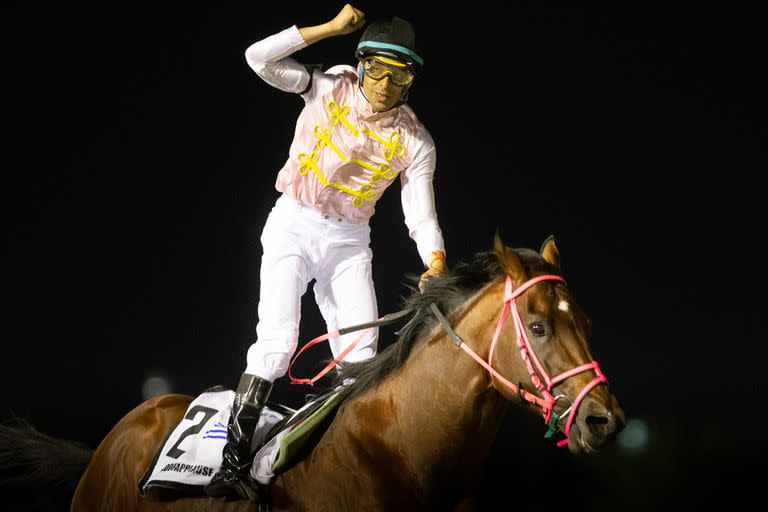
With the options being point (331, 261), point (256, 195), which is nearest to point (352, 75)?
point (331, 261)

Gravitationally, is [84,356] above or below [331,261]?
below

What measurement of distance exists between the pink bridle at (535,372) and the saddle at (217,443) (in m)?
0.51

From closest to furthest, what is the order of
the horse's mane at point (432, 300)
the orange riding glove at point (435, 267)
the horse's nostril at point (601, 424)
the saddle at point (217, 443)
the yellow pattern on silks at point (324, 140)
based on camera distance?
the horse's nostril at point (601, 424)
the horse's mane at point (432, 300)
the saddle at point (217, 443)
the orange riding glove at point (435, 267)
the yellow pattern on silks at point (324, 140)

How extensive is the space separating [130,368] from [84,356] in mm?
333

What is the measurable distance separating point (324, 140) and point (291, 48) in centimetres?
29

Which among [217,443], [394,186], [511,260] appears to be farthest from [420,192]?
[394,186]

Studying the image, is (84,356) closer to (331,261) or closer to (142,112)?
(142,112)

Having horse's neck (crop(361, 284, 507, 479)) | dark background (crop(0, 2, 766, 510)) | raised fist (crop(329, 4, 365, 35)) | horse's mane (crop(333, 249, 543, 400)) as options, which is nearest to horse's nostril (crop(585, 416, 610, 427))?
horse's neck (crop(361, 284, 507, 479))

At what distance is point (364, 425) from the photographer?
200cm

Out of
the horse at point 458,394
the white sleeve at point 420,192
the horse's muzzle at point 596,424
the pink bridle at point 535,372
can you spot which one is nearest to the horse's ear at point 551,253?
the horse at point 458,394

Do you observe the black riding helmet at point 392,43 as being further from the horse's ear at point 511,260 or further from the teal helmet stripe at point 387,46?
the horse's ear at point 511,260

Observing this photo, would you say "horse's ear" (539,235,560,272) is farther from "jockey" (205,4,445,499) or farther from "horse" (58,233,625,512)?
"jockey" (205,4,445,499)

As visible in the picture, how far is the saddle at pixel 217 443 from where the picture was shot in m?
2.07

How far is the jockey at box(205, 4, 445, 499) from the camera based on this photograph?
7.70 ft
